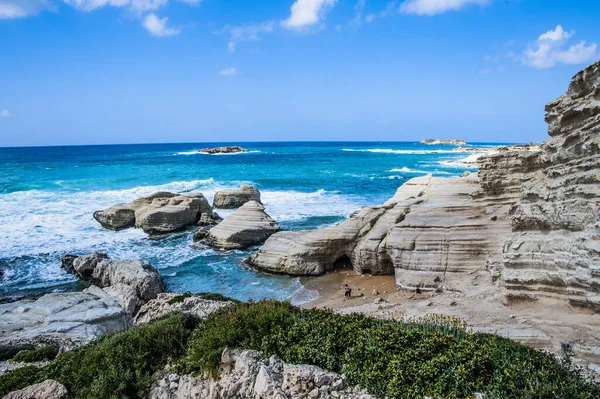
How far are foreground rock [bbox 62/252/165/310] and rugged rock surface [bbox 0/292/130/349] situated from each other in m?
1.16

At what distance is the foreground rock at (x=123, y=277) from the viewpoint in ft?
61.9

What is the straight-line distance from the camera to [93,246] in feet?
95.6

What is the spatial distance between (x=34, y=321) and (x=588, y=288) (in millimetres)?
18172

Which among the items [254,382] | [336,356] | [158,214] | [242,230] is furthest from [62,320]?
[158,214]

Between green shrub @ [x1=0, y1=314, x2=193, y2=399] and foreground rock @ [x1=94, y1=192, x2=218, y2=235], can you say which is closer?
green shrub @ [x1=0, y1=314, x2=193, y2=399]

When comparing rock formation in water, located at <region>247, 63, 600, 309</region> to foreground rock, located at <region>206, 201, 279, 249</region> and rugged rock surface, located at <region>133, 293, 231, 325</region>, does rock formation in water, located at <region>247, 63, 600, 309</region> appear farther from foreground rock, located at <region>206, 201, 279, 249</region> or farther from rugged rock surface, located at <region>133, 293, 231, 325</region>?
rugged rock surface, located at <region>133, 293, 231, 325</region>

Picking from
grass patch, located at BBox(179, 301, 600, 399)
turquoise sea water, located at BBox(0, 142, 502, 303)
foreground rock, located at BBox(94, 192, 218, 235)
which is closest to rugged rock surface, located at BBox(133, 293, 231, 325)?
grass patch, located at BBox(179, 301, 600, 399)

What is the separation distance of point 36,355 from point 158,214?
21436mm

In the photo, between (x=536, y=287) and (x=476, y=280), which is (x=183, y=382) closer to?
(x=536, y=287)

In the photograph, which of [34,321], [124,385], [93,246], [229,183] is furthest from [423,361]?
[229,183]

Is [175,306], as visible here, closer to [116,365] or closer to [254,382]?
[116,365]

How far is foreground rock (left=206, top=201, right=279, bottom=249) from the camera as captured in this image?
2802cm

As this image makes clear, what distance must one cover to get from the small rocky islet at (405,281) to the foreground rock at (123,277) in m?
0.07

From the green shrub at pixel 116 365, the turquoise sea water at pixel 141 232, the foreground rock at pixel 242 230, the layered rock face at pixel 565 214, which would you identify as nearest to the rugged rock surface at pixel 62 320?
the green shrub at pixel 116 365
